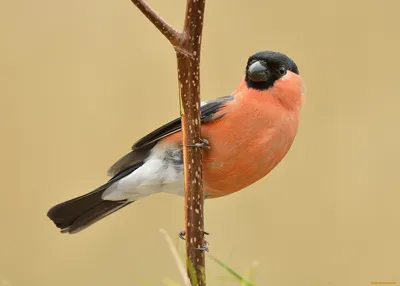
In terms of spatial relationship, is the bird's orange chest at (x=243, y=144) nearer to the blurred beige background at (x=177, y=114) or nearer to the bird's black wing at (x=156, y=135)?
the bird's black wing at (x=156, y=135)

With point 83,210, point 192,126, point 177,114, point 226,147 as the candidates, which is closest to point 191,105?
point 192,126

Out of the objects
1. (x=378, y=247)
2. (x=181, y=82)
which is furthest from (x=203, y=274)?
(x=378, y=247)

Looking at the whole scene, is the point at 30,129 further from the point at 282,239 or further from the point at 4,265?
the point at 282,239

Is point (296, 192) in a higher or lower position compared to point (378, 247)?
higher

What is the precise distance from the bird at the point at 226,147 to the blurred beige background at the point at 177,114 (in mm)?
620

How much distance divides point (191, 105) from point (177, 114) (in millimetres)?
2054

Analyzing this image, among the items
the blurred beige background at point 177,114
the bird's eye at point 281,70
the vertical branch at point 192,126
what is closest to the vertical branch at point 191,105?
→ the vertical branch at point 192,126

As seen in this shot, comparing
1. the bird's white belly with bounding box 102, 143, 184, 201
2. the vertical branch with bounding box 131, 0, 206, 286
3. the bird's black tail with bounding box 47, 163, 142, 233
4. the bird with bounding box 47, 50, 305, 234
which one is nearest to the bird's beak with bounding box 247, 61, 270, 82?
the bird with bounding box 47, 50, 305, 234

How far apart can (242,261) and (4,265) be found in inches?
43.5

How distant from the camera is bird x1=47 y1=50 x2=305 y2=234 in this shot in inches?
71.1

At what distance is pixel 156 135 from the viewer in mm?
2023

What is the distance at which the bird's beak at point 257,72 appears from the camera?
189cm

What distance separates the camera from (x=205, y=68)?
321 centimetres

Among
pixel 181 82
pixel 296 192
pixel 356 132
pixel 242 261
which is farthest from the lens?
pixel 356 132
